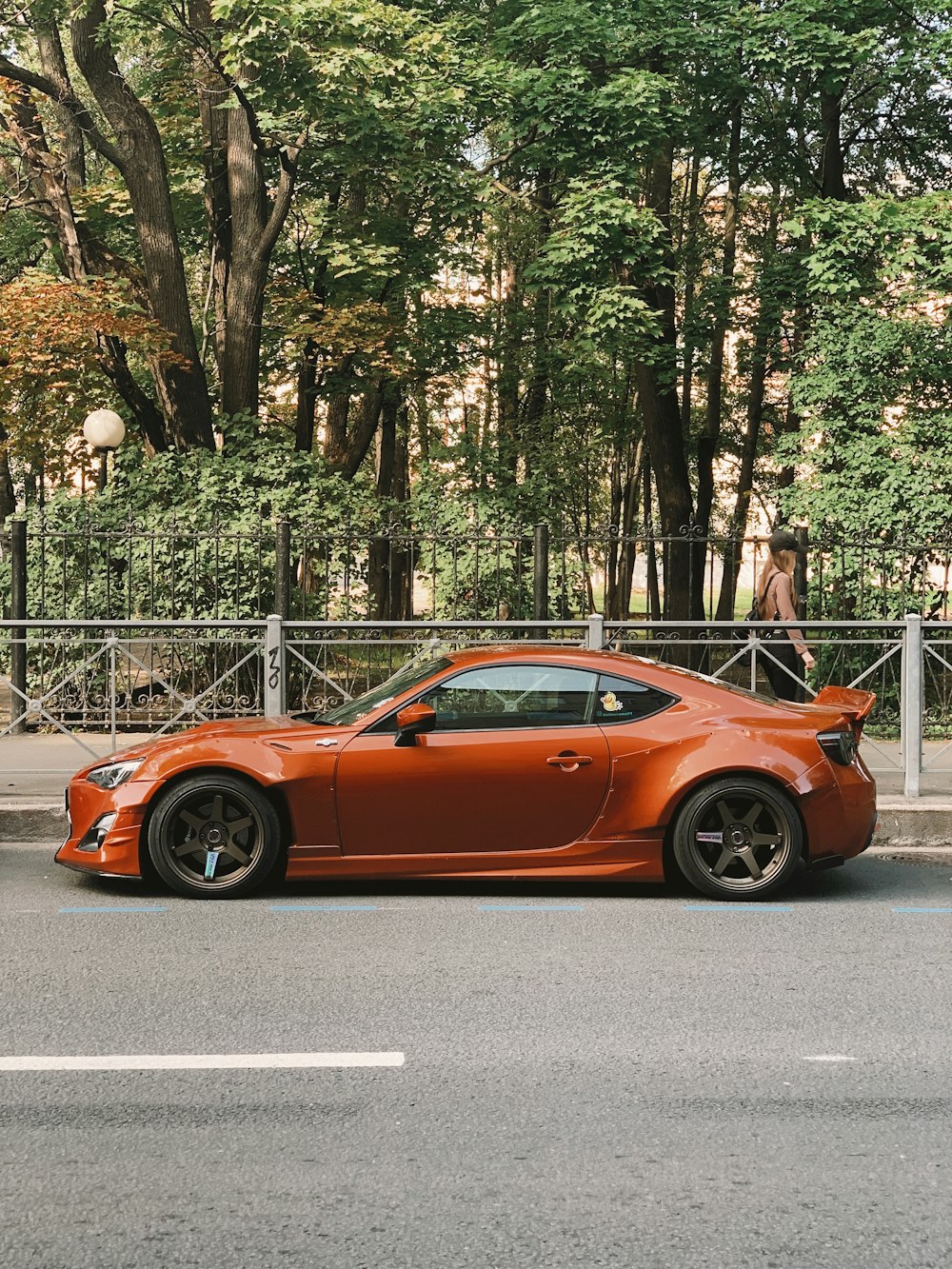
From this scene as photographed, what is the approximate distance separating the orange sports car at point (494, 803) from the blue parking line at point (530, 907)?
0.54 ft

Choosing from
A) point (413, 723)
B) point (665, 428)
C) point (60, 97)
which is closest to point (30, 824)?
point (413, 723)

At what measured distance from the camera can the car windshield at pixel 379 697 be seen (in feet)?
26.1

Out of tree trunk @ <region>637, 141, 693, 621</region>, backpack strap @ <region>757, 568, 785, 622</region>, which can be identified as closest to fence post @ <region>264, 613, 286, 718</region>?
backpack strap @ <region>757, 568, 785, 622</region>

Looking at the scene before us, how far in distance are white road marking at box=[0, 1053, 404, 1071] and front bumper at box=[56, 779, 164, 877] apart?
2765 mm

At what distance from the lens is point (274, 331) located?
21922 mm

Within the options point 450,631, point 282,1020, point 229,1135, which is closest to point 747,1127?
point 229,1135

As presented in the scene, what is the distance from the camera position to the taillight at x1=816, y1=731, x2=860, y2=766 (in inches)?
301

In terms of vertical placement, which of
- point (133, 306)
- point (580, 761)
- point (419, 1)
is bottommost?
point (580, 761)

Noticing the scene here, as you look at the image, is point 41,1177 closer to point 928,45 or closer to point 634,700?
point 634,700

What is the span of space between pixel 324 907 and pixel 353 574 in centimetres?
869

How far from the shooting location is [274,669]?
10.5m

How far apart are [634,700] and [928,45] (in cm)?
1288

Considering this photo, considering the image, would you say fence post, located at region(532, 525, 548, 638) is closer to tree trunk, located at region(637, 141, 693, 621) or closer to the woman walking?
the woman walking

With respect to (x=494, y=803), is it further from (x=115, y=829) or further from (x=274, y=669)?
(x=274, y=669)
